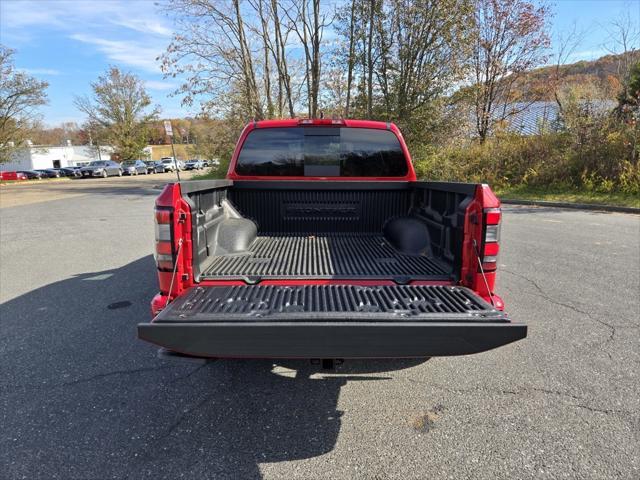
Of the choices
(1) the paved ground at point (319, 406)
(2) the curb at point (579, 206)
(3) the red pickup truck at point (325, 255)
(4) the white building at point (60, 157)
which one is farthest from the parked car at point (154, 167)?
(3) the red pickup truck at point (325, 255)

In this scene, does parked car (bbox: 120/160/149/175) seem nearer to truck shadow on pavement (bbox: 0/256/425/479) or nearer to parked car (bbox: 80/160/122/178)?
parked car (bbox: 80/160/122/178)

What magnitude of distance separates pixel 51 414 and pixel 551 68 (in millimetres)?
27458

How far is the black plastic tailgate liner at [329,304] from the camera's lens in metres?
1.98

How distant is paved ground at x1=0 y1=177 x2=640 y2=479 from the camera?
219 cm

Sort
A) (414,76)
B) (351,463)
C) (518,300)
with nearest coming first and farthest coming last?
(351,463) < (518,300) < (414,76)

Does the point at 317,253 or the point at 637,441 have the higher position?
the point at 317,253

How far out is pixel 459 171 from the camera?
56.7ft

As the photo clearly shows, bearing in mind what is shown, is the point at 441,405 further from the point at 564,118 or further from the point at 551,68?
the point at 551,68

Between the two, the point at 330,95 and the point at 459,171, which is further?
the point at 330,95

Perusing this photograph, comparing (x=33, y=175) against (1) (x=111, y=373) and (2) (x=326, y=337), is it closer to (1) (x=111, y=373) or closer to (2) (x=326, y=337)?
(1) (x=111, y=373)

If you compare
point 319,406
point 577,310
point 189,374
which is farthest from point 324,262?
point 577,310

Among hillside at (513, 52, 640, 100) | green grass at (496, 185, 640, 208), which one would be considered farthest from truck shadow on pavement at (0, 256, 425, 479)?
hillside at (513, 52, 640, 100)

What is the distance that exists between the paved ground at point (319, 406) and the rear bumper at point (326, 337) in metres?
0.79

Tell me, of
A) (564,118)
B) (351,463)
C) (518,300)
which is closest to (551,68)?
(564,118)
